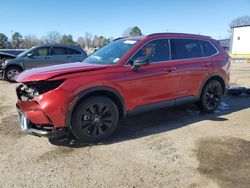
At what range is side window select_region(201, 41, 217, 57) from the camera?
6.28m

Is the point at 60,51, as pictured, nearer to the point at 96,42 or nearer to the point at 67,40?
the point at 67,40

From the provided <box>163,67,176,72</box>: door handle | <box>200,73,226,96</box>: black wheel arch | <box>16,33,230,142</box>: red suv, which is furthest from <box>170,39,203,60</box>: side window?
<box>200,73,226,96</box>: black wheel arch

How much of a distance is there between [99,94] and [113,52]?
109 centimetres

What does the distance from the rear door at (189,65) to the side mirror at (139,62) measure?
0.84 m

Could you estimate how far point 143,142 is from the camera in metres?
4.71

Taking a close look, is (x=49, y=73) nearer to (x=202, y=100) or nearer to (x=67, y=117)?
(x=67, y=117)

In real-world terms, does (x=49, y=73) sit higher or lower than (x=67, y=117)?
higher

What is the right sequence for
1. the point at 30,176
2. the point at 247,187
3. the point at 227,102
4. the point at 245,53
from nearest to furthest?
1. the point at 247,187
2. the point at 30,176
3. the point at 227,102
4. the point at 245,53

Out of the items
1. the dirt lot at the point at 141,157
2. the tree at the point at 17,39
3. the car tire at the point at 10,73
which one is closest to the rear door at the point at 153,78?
the dirt lot at the point at 141,157

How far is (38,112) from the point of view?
4.21 meters

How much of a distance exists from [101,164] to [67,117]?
3.05 feet

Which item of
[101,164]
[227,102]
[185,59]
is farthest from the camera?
[227,102]

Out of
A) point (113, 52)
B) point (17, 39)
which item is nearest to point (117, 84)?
point (113, 52)

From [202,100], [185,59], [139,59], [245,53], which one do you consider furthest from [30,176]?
[245,53]
